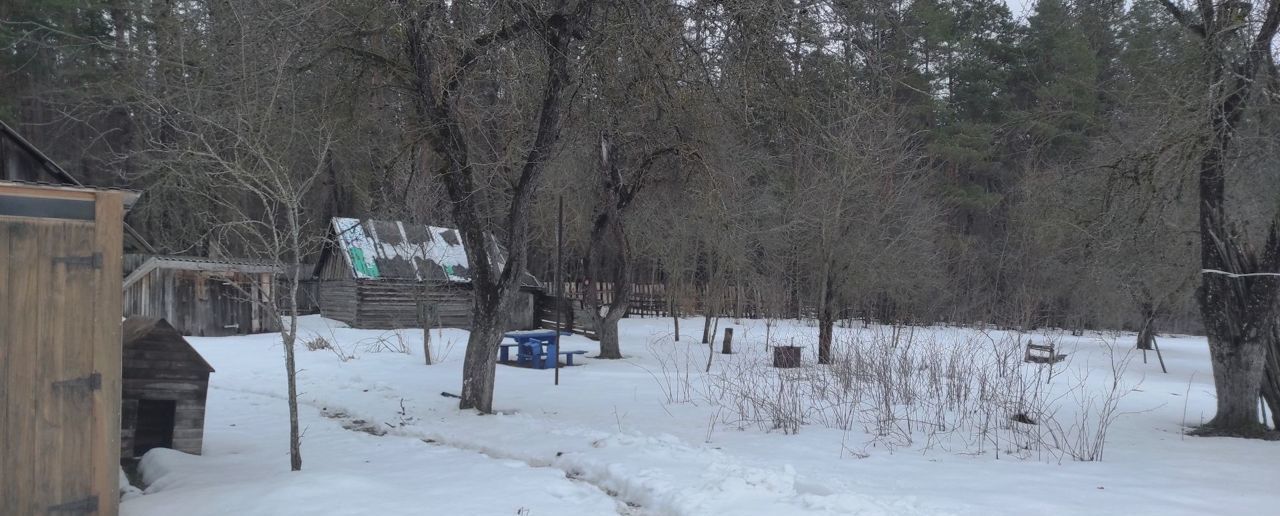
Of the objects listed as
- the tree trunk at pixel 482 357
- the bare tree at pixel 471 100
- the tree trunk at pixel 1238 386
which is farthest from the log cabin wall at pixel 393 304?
the tree trunk at pixel 1238 386

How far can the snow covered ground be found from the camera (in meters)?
5.77

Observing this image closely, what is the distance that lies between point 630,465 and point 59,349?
4.14m

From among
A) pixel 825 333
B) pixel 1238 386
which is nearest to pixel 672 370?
pixel 825 333

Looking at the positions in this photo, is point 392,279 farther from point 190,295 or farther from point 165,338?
point 165,338

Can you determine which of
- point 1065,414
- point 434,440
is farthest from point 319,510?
point 1065,414

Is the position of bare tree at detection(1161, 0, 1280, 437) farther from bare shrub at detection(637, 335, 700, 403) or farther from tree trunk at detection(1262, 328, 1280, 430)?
bare shrub at detection(637, 335, 700, 403)

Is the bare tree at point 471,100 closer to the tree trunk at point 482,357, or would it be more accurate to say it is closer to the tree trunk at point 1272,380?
the tree trunk at point 482,357

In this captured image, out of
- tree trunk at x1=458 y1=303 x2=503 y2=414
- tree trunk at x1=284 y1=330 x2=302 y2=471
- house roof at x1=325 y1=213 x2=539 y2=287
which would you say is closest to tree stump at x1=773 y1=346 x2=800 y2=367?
tree trunk at x1=458 y1=303 x2=503 y2=414

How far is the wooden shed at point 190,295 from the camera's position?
2044 cm

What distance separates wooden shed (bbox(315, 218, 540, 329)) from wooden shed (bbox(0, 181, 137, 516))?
56.9ft

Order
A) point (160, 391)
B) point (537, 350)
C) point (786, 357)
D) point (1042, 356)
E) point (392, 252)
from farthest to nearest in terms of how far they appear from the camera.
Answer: point (392, 252)
point (537, 350)
point (1042, 356)
point (786, 357)
point (160, 391)

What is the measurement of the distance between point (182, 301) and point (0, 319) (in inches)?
717

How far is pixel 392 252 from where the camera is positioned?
949 inches

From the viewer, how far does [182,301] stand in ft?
68.6
